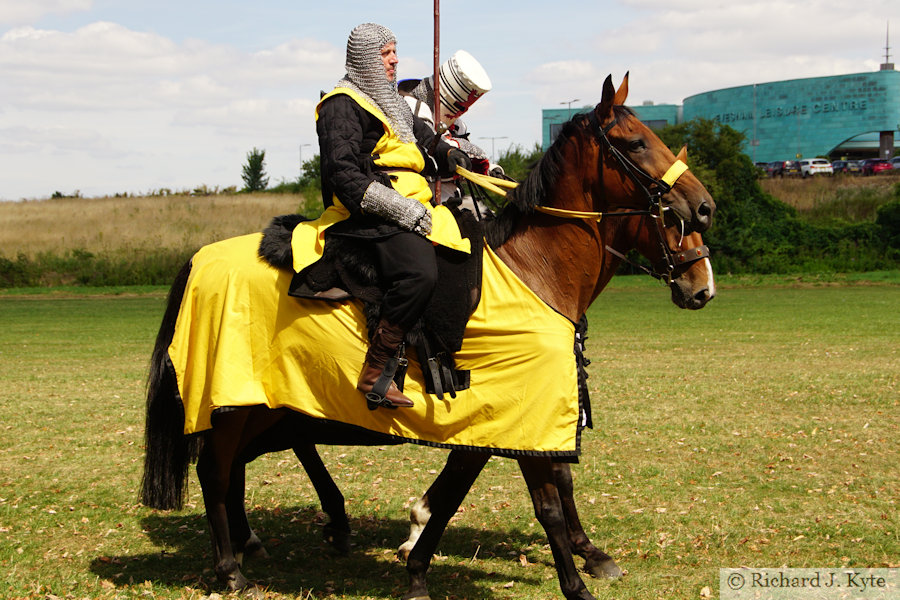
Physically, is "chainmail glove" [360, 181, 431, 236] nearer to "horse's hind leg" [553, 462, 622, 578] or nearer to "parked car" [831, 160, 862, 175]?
"horse's hind leg" [553, 462, 622, 578]

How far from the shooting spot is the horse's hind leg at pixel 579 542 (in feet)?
19.0

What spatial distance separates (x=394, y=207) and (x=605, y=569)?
2.82 m

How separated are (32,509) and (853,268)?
4035cm

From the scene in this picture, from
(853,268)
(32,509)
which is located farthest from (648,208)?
(853,268)

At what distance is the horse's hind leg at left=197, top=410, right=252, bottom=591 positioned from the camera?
5.50 m

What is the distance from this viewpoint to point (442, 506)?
17.5 feet

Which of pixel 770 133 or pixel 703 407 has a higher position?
pixel 770 133

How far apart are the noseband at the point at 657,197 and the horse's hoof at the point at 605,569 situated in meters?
2.03

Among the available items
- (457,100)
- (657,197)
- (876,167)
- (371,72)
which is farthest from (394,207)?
(876,167)

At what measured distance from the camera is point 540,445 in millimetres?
4730

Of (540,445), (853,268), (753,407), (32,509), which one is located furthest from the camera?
(853,268)

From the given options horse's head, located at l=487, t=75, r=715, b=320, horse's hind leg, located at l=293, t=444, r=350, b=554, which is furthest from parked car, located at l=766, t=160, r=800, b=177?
horse's head, located at l=487, t=75, r=715, b=320

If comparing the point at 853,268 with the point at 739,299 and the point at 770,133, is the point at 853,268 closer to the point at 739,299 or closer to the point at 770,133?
the point at 739,299

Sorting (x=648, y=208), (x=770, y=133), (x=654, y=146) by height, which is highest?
(x=770, y=133)
